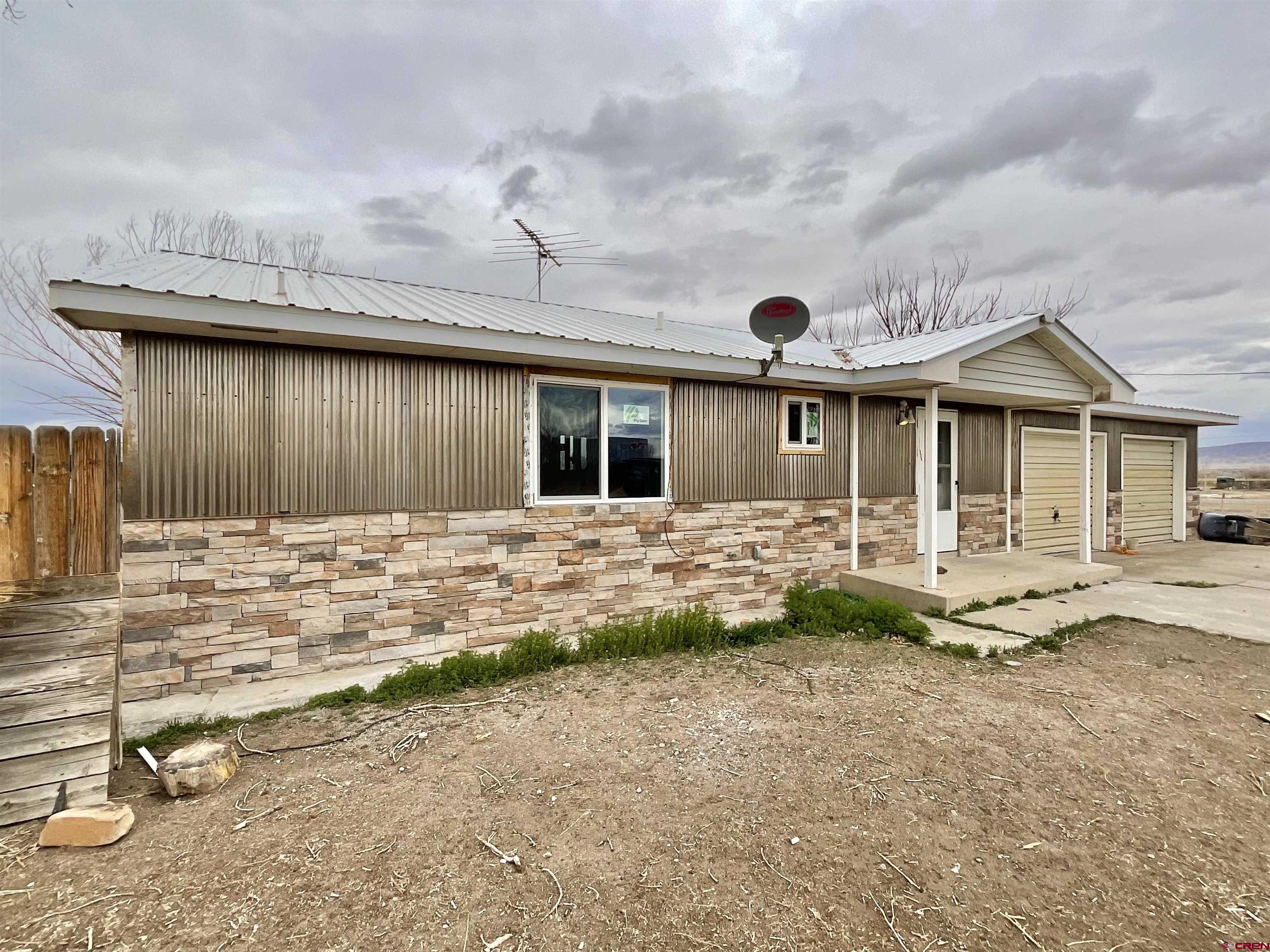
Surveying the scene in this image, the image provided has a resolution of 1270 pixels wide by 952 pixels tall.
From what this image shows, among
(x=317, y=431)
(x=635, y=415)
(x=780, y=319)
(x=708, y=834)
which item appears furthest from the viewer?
(x=780, y=319)

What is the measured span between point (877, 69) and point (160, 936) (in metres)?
14.2

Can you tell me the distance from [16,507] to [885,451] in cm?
879

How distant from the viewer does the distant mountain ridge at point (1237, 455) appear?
449 feet

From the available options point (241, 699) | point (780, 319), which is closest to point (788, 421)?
point (780, 319)

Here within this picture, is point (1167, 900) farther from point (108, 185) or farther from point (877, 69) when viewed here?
point (108, 185)

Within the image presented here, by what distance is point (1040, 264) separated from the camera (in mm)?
19672

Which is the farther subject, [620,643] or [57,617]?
[620,643]

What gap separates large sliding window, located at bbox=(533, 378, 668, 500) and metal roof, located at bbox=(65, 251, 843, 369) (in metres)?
0.58

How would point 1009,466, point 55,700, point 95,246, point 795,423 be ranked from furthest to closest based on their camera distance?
point 95,246 → point 1009,466 → point 795,423 → point 55,700

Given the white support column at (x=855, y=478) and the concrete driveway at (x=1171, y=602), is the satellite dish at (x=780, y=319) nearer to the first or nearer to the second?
the white support column at (x=855, y=478)

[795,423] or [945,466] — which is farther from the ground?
[795,423]

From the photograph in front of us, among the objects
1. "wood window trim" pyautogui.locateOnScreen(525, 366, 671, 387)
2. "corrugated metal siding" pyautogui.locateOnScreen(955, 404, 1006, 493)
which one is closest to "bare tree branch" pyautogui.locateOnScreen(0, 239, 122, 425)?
"wood window trim" pyautogui.locateOnScreen(525, 366, 671, 387)

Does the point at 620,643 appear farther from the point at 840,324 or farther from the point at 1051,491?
the point at 840,324

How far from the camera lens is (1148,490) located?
12.3 meters
